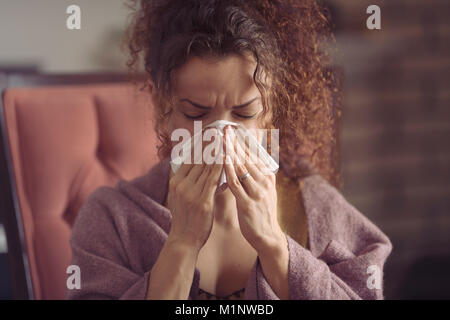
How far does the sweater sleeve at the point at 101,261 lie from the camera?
51 centimetres

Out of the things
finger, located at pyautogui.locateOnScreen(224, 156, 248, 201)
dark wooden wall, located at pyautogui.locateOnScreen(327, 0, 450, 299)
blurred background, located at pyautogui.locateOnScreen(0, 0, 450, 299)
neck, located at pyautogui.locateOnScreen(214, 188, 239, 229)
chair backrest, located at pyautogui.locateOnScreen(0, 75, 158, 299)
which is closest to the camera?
finger, located at pyautogui.locateOnScreen(224, 156, 248, 201)

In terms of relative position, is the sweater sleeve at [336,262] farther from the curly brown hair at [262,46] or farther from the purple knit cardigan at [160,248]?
the curly brown hair at [262,46]

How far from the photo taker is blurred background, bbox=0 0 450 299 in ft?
2.76

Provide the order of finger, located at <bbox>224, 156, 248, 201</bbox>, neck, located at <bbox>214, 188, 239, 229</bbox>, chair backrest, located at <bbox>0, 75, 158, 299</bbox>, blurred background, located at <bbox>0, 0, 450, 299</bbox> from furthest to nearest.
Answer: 1. blurred background, located at <bbox>0, 0, 450, 299</bbox>
2. chair backrest, located at <bbox>0, 75, 158, 299</bbox>
3. neck, located at <bbox>214, 188, 239, 229</bbox>
4. finger, located at <bbox>224, 156, 248, 201</bbox>

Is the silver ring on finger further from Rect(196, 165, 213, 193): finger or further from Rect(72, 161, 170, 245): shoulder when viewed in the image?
Rect(72, 161, 170, 245): shoulder

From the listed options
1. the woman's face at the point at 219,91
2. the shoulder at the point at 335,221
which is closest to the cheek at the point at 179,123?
the woman's face at the point at 219,91

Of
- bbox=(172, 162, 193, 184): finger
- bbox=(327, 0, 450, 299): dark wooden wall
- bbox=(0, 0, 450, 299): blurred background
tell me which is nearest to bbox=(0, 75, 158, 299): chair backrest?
bbox=(0, 0, 450, 299): blurred background

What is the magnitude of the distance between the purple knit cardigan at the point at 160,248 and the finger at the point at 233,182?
0.08 m

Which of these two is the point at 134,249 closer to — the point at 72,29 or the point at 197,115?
the point at 197,115

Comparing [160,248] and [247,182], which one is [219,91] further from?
[160,248]

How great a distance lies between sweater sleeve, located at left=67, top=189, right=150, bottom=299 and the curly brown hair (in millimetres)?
129

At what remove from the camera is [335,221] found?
612mm

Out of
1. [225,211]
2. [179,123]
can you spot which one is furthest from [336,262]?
[179,123]

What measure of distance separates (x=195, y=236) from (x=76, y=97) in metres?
0.38
